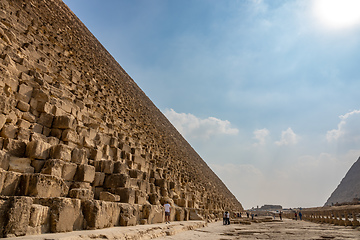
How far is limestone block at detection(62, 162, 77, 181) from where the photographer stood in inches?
194

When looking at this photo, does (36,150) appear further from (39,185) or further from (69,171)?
(39,185)

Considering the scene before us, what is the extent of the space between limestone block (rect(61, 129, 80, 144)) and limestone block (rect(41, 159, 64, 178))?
100 cm

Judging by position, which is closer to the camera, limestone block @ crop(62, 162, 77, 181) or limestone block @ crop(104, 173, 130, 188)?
limestone block @ crop(62, 162, 77, 181)

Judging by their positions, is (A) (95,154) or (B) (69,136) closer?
(B) (69,136)

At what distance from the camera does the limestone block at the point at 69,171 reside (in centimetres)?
494

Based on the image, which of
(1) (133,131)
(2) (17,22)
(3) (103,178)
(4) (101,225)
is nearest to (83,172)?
(3) (103,178)

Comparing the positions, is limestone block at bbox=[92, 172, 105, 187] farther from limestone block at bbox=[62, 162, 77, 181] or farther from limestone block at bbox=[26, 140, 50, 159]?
limestone block at bbox=[26, 140, 50, 159]

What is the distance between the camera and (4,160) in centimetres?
404

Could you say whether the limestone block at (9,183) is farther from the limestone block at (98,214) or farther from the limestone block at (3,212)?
the limestone block at (98,214)

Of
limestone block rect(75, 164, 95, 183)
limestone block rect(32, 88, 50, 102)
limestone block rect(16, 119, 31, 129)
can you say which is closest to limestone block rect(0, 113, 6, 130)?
limestone block rect(16, 119, 31, 129)

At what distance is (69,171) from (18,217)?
1979mm

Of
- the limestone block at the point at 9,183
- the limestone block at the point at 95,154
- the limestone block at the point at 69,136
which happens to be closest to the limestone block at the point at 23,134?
the limestone block at the point at 69,136

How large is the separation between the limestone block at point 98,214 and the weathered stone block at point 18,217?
1142mm

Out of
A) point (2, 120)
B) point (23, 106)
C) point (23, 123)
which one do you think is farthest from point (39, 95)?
point (2, 120)
